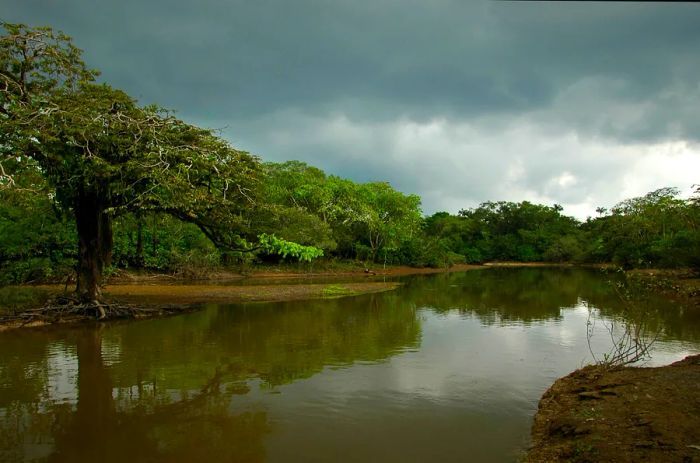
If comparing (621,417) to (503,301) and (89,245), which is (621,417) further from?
(503,301)

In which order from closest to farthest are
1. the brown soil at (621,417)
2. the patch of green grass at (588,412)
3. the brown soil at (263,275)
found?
the brown soil at (621,417), the patch of green grass at (588,412), the brown soil at (263,275)

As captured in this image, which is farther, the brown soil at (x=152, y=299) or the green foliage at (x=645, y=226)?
the green foliage at (x=645, y=226)

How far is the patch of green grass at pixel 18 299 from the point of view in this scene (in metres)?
15.5

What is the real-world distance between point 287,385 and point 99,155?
34.7 feet

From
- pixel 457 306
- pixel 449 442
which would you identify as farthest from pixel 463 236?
pixel 449 442

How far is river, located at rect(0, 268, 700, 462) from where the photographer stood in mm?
Answer: 6766

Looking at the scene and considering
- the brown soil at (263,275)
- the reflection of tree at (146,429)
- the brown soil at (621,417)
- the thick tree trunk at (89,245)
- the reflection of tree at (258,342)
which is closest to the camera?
the brown soil at (621,417)

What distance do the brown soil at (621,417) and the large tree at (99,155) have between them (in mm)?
11863

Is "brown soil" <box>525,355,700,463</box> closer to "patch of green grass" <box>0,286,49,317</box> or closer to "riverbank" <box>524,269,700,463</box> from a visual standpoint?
"riverbank" <box>524,269,700,463</box>

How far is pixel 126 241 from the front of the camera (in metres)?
32.4

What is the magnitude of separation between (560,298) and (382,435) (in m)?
23.5

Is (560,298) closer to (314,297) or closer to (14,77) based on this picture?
(314,297)

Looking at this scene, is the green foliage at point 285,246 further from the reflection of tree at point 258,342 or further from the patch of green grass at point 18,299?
the patch of green grass at point 18,299

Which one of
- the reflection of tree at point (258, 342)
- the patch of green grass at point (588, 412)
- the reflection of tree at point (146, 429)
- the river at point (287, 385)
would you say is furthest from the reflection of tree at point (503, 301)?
the reflection of tree at point (146, 429)
